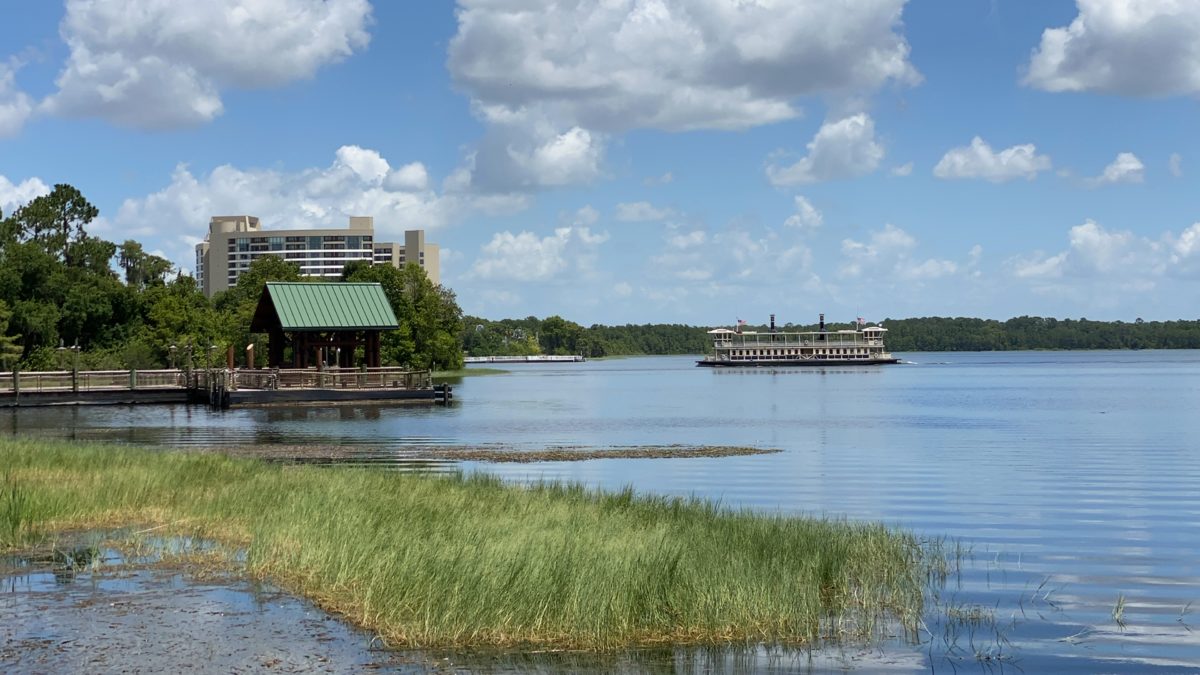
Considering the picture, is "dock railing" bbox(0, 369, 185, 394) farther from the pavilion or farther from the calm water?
the pavilion

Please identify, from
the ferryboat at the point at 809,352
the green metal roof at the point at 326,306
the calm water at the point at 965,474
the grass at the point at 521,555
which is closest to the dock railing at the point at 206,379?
the green metal roof at the point at 326,306

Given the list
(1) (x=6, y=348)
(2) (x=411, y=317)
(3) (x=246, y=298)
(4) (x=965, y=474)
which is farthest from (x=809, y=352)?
(4) (x=965, y=474)

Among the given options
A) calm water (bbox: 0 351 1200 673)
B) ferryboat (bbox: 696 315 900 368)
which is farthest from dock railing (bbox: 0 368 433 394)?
ferryboat (bbox: 696 315 900 368)

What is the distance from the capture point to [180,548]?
1484 centimetres

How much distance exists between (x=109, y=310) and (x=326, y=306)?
108 ft

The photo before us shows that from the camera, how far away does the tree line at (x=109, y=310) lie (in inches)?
3147

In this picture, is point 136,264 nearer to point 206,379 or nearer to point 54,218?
point 54,218

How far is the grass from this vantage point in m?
11.2

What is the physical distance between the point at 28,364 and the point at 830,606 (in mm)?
71803

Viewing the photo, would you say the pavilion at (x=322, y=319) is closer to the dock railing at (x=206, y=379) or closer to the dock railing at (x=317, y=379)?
the dock railing at (x=317, y=379)

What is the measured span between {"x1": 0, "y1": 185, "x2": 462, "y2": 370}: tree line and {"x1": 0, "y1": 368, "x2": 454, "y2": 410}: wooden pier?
26.8ft

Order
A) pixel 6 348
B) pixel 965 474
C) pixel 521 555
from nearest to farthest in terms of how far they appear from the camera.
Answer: pixel 521 555 → pixel 965 474 → pixel 6 348

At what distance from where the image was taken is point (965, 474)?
29.4 m

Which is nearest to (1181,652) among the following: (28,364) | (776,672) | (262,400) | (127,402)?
(776,672)
